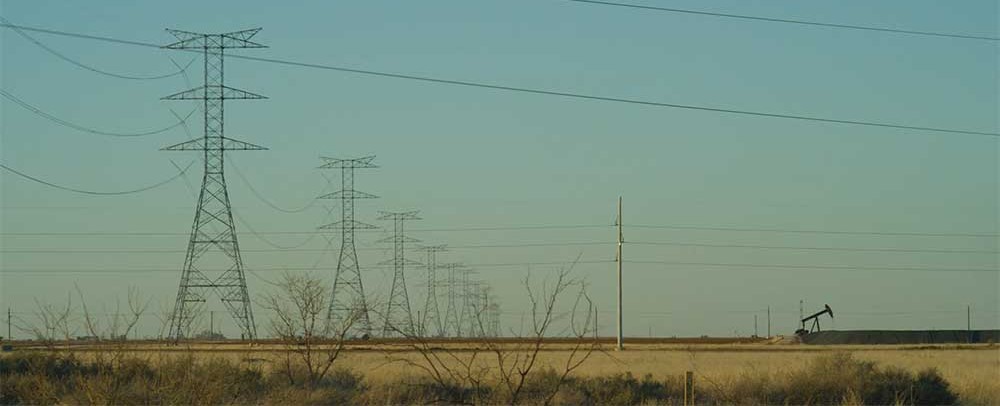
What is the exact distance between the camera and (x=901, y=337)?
323 ft

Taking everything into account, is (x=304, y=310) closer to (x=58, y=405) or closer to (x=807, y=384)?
(x=58, y=405)

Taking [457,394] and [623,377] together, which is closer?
[457,394]

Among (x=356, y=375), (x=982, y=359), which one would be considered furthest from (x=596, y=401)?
(x=982, y=359)

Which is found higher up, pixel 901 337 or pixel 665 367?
pixel 901 337

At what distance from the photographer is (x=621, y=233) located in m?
76.4

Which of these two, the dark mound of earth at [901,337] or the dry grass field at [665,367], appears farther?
the dark mound of earth at [901,337]

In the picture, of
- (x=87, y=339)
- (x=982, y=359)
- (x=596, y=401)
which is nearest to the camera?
(x=87, y=339)

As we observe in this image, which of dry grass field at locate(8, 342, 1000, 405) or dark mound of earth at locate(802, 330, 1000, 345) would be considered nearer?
dry grass field at locate(8, 342, 1000, 405)

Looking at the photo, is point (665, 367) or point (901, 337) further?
point (901, 337)

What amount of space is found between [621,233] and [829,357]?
122ft

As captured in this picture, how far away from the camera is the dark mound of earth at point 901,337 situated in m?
94.3

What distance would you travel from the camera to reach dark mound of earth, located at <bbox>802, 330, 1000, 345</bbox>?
309 feet

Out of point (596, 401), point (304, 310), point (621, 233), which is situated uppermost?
point (621, 233)

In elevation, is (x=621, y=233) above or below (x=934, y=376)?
above
